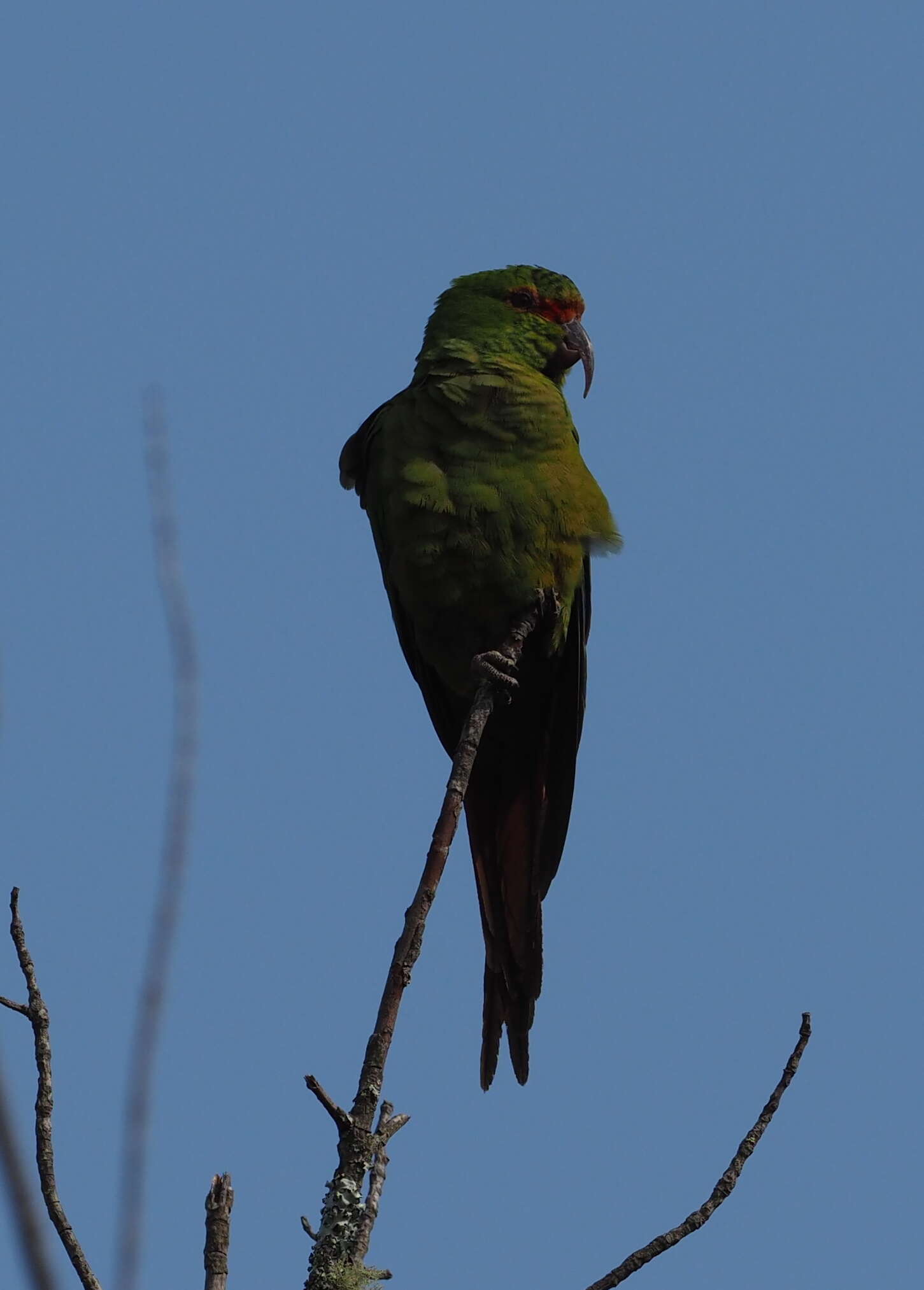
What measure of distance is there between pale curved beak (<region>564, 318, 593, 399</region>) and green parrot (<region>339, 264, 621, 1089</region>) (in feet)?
0.10

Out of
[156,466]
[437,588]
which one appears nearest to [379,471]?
[437,588]

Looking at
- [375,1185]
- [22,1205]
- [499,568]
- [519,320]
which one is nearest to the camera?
[22,1205]

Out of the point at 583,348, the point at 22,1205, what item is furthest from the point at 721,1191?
the point at 583,348

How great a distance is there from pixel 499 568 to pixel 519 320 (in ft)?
4.12

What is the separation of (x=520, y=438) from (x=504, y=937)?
5.44ft

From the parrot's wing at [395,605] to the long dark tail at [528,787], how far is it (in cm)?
21

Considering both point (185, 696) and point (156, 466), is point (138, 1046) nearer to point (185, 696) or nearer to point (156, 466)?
point (185, 696)

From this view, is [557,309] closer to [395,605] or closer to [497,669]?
[395,605]

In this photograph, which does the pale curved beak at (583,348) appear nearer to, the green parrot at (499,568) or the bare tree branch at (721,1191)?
the green parrot at (499,568)

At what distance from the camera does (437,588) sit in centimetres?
457

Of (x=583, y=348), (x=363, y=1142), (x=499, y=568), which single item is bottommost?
(x=363, y=1142)

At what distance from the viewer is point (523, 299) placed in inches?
209

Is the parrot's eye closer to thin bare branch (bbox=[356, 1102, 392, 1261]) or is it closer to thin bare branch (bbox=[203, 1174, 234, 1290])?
thin bare branch (bbox=[356, 1102, 392, 1261])

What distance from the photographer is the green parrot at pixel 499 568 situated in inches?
176
